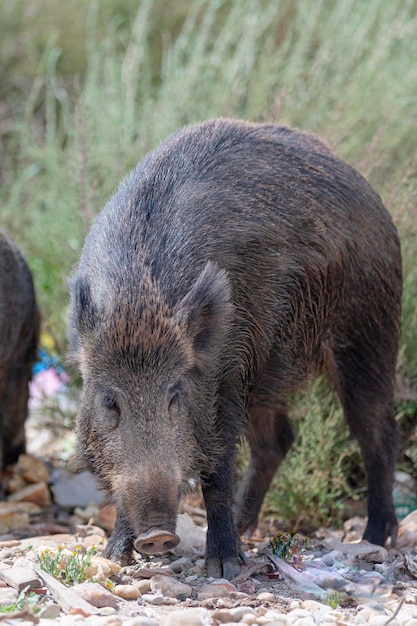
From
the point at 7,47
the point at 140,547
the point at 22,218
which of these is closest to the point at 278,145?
the point at 140,547

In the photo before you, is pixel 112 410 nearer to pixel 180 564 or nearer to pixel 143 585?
pixel 143 585

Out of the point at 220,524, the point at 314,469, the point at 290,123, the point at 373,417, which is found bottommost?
the point at 220,524

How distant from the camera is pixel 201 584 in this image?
3.45 m

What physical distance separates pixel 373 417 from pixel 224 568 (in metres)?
1.16

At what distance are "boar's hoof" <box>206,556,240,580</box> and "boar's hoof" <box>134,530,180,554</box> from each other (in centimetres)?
52

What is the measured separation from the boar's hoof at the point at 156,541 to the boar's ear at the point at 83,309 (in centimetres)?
80

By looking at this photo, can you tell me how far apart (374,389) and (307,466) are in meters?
0.60

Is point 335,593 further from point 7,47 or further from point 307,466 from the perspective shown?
point 7,47

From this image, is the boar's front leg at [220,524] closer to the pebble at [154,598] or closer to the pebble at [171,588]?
the pebble at [171,588]

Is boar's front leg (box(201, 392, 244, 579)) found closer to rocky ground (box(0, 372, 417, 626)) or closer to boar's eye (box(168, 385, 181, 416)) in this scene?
rocky ground (box(0, 372, 417, 626))

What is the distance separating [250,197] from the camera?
3.88m

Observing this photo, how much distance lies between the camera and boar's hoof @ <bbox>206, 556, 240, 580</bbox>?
356 centimetres

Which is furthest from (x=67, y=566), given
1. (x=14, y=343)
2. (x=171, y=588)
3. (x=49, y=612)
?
(x=14, y=343)

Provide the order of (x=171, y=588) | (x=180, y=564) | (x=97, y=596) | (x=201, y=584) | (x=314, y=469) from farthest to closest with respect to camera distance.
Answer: (x=314, y=469) < (x=180, y=564) < (x=201, y=584) < (x=171, y=588) < (x=97, y=596)
